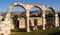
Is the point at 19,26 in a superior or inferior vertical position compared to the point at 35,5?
inferior

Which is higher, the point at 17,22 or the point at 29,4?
the point at 29,4

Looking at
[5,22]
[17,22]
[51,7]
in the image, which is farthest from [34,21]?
[5,22]

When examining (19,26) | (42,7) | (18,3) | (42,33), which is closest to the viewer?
(42,33)

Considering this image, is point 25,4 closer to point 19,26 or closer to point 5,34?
point 5,34

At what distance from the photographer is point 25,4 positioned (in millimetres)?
24516

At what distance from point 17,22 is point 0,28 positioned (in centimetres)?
1044

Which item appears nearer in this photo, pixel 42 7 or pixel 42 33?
pixel 42 33

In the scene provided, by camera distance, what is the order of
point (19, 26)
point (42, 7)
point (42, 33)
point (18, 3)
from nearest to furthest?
point (42, 33) → point (18, 3) → point (42, 7) → point (19, 26)

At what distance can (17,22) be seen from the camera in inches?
1284

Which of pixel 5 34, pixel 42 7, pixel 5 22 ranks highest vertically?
pixel 42 7

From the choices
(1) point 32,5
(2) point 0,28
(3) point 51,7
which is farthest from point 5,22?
(3) point 51,7

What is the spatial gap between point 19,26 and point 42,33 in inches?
435

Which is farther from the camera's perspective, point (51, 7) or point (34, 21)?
point (34, 21)

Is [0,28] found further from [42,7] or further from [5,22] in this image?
[42,7]
